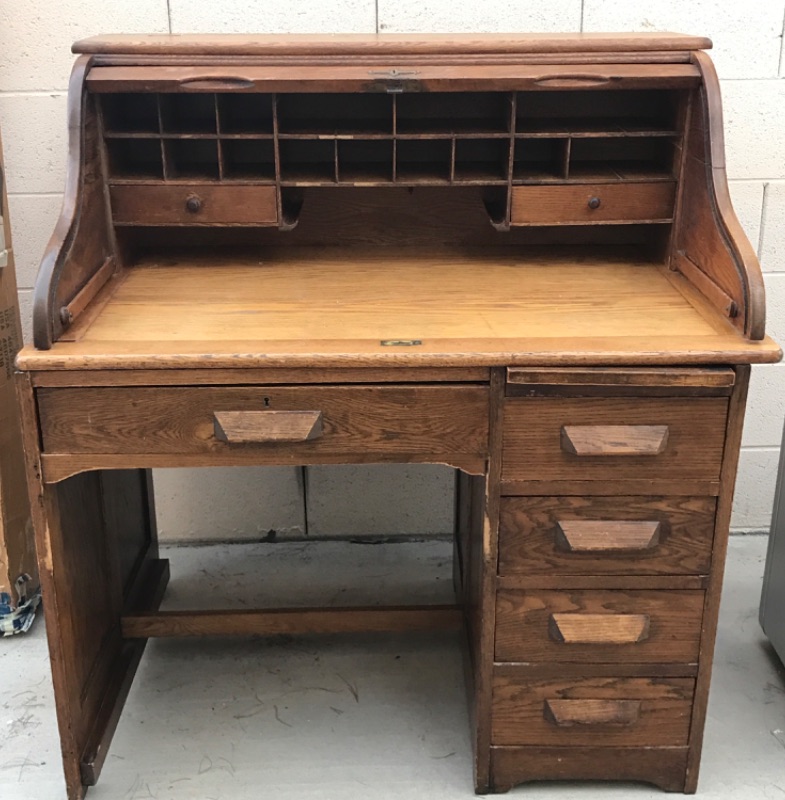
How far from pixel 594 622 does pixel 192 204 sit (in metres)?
1.10

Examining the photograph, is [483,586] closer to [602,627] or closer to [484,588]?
[484,588]

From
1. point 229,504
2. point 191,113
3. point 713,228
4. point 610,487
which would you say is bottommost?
point 229,504

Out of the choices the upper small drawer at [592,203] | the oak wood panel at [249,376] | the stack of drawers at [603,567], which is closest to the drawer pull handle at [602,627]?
the stack of drawers at [603,567]

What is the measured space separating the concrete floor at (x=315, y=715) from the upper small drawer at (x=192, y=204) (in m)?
1.02

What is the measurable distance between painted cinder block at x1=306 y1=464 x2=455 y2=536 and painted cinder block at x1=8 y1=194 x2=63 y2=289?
90 cm

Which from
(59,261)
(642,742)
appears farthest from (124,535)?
(642,742)

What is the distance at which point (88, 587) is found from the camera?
1.83 metres

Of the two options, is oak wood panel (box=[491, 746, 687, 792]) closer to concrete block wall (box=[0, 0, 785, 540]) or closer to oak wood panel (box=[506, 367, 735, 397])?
oak wood panel (box=[506, 367, 735, 397])

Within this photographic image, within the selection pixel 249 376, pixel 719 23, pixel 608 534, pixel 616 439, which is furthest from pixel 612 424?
pixel 719 23

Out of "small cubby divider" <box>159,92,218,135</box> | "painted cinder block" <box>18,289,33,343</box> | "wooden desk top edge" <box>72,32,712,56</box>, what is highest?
"wooden desk top edge" <box>72,32,712,56</box>

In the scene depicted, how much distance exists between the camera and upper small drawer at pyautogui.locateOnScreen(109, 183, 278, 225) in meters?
1.82

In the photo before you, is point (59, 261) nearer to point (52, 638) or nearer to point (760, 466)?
point (52, 638)

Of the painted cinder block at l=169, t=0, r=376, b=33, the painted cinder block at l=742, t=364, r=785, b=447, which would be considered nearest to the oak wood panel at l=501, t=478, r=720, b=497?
the painted cinder block at l=742, t=364, r=785, b=447

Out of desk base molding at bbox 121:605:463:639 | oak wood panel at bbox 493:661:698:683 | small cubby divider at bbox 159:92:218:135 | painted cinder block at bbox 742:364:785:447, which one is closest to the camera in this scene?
oak wood panel at bbox 493:661:698:683
